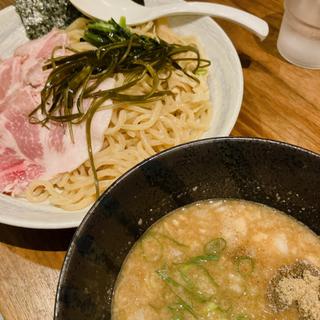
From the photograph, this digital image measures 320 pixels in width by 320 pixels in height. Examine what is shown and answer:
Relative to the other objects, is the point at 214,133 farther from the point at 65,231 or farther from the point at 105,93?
the point at 65,231

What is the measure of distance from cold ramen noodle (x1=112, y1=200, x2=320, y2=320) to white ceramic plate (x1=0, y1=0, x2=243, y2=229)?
0.34 meters

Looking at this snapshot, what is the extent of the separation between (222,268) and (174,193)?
0.25m

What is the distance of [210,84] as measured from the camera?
6.52ft

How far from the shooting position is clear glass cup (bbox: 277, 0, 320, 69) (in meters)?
1.98

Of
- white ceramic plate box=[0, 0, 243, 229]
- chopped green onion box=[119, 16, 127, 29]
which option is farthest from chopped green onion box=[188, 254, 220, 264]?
chopped green onion box=[119, 16, 127, 29]

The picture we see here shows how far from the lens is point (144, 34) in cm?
207

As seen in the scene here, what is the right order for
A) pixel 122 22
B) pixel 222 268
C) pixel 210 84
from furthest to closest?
pixel 122 22 < pixel 210 84 < pixel 222 268

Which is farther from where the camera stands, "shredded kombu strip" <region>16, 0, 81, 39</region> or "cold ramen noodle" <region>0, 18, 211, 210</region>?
"shredded kombu strip" <region>16, 0, 81, 39</region>

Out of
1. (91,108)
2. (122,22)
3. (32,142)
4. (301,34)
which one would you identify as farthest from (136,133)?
(301,34)

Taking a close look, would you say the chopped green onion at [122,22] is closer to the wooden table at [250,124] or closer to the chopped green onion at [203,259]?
the wooden table at [250,124]

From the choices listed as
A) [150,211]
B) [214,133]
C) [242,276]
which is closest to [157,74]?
[214,133]

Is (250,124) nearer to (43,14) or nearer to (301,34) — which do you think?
(301,34)

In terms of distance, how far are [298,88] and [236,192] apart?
0.94 meters

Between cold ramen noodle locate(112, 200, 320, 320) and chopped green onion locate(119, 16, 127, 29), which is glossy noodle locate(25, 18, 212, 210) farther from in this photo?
cold ramen noodle locate(112, 200, 320, 320)
